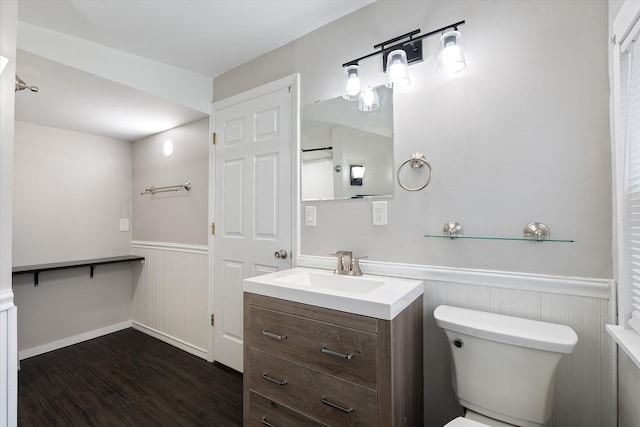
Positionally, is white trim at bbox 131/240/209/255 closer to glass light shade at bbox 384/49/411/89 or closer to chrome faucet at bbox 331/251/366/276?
chrome faucet at bbox 331/251/366/276

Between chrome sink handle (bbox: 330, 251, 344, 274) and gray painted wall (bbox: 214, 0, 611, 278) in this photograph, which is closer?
gray painted wall (bbox: 214, 0, 611, 278)

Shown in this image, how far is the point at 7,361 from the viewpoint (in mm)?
1272

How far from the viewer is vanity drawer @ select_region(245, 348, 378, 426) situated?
1.12 m

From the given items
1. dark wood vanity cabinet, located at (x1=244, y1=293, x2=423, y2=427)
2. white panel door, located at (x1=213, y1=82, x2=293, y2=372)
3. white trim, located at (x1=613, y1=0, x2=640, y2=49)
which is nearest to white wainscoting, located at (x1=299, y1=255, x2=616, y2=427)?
dark wood vanity cabinet, located at (x1=244, y1=293, x2=423, y2=427)

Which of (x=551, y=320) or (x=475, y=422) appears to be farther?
(x=551, y=320)

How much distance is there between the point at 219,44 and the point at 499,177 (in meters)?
1.98

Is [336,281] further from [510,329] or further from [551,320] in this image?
[551,320]

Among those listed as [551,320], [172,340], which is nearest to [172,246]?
[172,340]

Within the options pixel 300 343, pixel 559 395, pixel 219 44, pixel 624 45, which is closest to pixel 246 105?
pixel 219 44

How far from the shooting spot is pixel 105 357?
2641 millimetres

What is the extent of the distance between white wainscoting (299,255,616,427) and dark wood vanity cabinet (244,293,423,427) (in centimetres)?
10

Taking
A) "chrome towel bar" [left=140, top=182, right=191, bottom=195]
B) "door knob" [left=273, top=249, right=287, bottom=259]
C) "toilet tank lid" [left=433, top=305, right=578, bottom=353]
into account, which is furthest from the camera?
"chrome towel bar" [left=140, top=182, right=191, bottom=195]

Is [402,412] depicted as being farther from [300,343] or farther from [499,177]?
[499,177]

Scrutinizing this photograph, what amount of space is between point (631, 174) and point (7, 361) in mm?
2520
